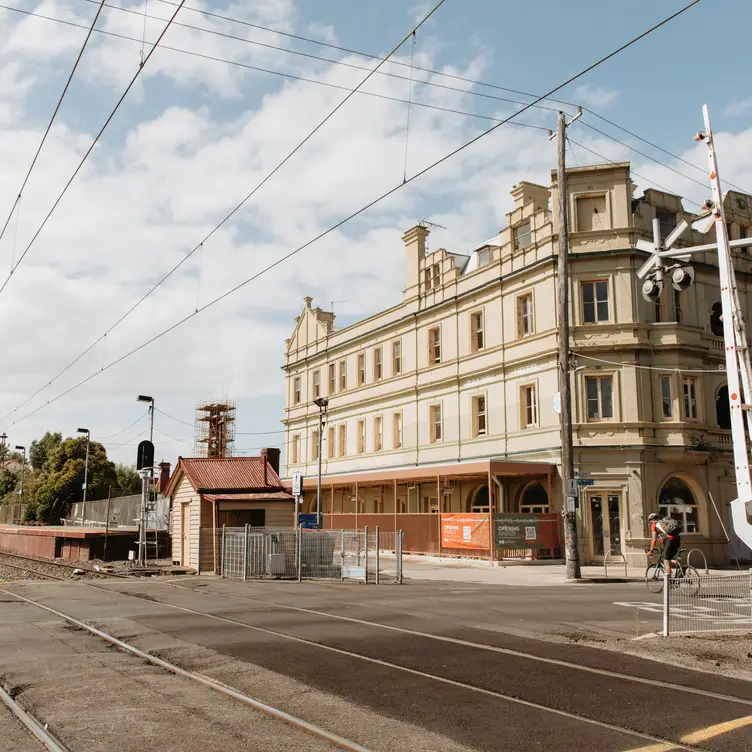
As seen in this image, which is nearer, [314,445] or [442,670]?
[442,670]

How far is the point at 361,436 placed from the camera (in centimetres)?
4656

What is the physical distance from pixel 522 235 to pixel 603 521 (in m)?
12.5

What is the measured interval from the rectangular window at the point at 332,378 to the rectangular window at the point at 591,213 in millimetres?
20885

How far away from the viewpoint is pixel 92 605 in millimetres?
17000

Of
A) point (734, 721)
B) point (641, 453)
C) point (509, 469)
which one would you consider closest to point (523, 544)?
point (509, 469)

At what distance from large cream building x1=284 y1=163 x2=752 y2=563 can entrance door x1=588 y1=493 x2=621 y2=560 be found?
0.17 feet

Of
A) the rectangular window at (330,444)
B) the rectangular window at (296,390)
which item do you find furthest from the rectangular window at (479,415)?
the rectangular window at (296,390)

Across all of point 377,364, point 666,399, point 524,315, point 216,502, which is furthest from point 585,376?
point 377,364

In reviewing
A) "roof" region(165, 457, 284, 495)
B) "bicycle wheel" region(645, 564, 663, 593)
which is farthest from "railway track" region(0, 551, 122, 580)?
"bicycle wheel" region(645, 564, 663, 593)

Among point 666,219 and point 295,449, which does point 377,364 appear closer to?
point 295,449

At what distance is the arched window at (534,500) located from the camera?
110ft

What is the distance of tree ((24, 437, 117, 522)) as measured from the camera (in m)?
71.8

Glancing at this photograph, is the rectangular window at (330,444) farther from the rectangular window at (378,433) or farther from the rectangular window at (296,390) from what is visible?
the rectangular window at (378,433)

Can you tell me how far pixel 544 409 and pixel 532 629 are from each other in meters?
20.2
